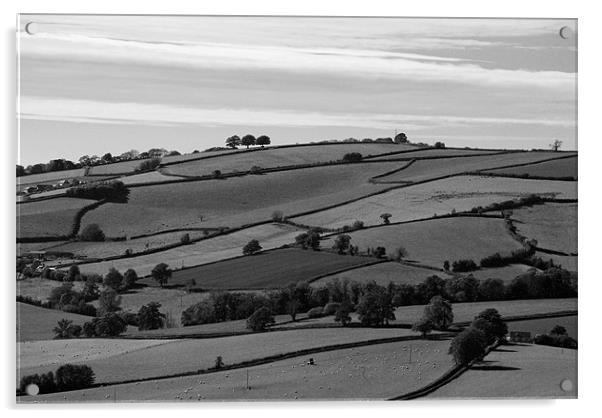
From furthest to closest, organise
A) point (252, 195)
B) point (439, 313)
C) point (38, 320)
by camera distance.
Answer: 1. point (252, 195)
2. point (439, 313)
3. point (38, 320)

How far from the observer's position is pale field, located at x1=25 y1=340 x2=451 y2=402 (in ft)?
33.0

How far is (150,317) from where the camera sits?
33.5ft

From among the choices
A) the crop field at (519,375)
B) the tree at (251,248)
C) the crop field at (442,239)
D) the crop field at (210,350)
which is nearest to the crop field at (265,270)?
the tree at (251,248)

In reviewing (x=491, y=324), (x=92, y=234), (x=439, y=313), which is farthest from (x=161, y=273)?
(x=491, y=324)

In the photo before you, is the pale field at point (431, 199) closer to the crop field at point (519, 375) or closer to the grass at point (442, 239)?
the grass at point (442, 239)

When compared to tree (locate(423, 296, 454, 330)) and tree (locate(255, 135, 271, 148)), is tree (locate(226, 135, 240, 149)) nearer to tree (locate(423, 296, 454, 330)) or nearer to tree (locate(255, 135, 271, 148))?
tree (locate(255, 135, 271, 148))

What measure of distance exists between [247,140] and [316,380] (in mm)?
2218

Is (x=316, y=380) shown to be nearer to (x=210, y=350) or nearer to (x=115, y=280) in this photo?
(x=210, y=350)

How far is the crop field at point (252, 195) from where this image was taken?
1042 cm

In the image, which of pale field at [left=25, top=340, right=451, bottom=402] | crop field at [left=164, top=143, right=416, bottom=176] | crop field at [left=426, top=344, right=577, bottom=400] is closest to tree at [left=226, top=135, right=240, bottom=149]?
crop field at [left=164, top=143, right=416, bottom=176]

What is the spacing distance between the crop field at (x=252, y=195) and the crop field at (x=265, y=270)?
383 millimetres

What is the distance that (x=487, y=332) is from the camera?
33.7ft

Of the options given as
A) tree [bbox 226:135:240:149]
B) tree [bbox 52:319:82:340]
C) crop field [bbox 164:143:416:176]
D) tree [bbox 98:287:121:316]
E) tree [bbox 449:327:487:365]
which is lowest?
tree [bbox 449:327:487:365]

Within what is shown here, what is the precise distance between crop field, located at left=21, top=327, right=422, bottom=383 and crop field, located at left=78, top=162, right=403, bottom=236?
1.08m
